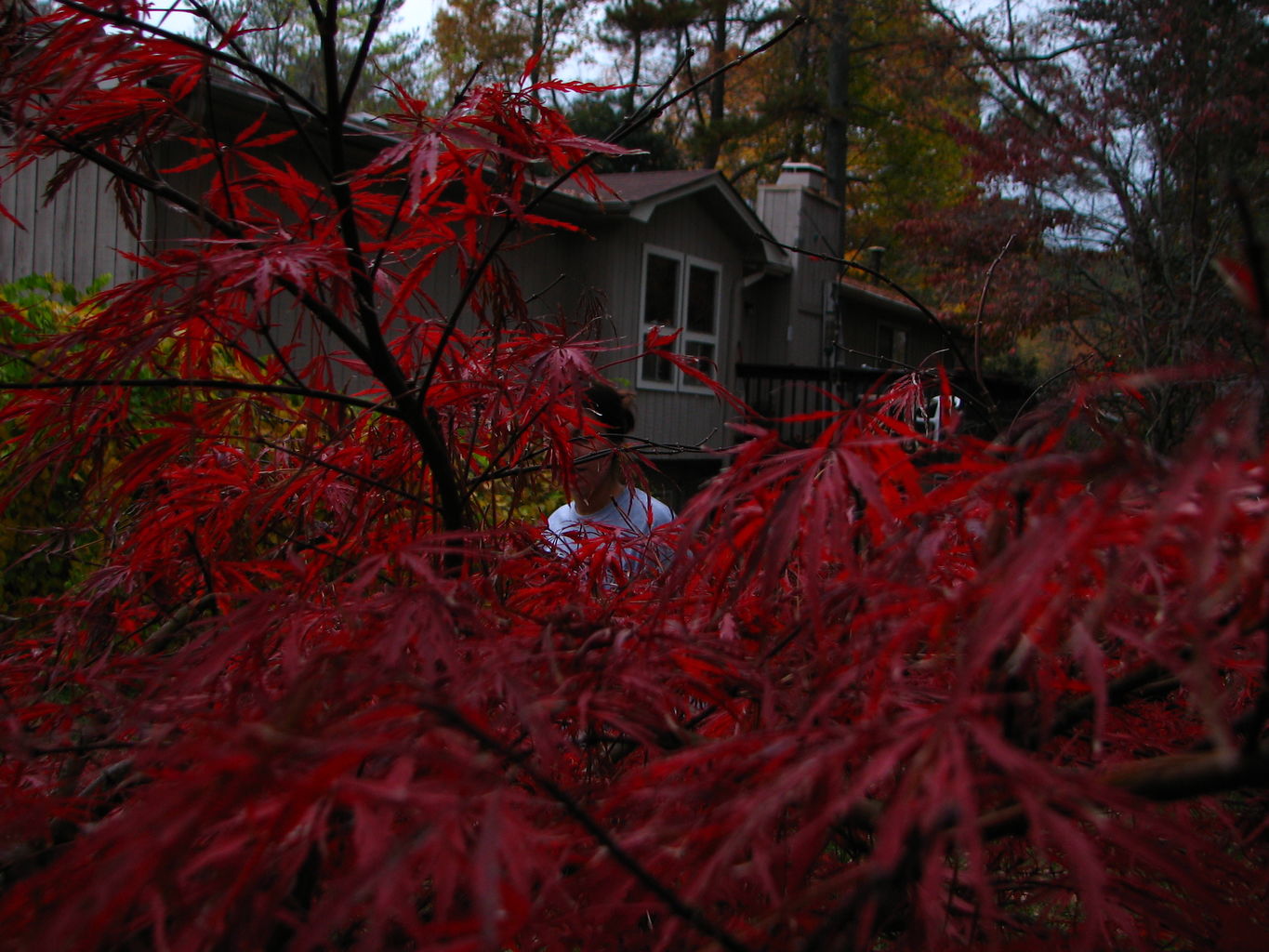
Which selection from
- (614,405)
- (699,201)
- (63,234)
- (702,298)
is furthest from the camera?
(702,298)

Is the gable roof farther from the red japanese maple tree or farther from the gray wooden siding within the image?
the red japanese maple tree

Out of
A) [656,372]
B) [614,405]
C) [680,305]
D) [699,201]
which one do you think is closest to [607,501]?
[614,405]

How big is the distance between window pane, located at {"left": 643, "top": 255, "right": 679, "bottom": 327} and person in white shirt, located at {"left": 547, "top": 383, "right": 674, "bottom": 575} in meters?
11.0

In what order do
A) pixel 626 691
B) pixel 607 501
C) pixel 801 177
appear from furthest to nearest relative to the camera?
pixel 801 177, pixel 607 501, pixel 626 691

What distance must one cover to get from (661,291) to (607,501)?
38.3 ft

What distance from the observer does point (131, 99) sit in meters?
1.69

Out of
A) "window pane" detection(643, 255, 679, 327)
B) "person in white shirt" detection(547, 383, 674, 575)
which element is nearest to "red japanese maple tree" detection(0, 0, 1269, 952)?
"person in white shirt" detection(547, 383, 674, 575)

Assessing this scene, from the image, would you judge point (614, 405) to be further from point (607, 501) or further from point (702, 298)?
point (702, 298)

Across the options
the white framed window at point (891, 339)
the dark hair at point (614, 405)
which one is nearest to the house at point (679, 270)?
the white framed window at point (891, 339)

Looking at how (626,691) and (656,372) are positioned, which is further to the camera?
(656,372)

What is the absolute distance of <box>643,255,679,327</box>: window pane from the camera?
1458 centimetres

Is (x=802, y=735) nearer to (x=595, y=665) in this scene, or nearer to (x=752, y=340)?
(x=595, y=665)

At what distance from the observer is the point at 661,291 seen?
48.9 ft

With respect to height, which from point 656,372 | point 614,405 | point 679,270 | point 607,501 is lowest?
point 607,501
